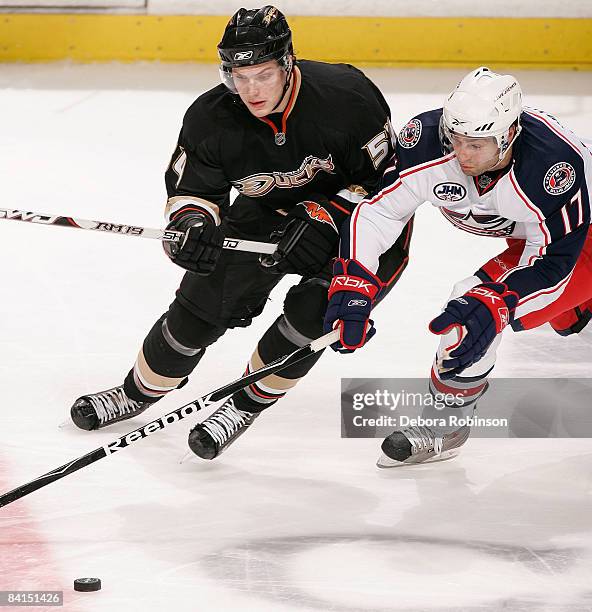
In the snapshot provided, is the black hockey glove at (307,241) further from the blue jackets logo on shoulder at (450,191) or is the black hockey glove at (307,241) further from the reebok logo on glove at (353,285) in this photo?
the blue jackets logo on shoulder at (450,191)

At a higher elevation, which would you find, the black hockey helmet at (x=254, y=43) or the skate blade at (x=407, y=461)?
the black hockey helmet at (x=254, y=43)

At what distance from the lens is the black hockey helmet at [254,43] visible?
2.65 m

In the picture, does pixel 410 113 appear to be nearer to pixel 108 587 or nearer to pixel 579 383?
pixel 579 383

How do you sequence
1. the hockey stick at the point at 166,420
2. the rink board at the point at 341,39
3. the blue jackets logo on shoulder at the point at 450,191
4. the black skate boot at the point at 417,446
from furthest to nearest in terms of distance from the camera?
the rink board at the point at 341,39
the black skate boot at the point at 417,446
the blue jackets logo on shoulder at the point at 450,191
the hockey stick at the point at 166,420

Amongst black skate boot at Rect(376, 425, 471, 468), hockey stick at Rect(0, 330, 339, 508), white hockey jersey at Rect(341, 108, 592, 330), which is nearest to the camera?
hockey stick at Rect(0, 330, 339, 508)

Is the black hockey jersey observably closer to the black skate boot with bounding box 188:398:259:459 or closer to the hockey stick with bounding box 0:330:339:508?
the hockey stick with bounding box 0:330:339:508

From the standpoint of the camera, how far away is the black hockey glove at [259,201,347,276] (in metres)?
2.84

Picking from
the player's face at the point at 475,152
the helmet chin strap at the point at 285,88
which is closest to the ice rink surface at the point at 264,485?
the player's face at the point at 475,152

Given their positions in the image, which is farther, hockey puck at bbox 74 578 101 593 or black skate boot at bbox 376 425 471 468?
black skate boot at bbox 376 425 471 468

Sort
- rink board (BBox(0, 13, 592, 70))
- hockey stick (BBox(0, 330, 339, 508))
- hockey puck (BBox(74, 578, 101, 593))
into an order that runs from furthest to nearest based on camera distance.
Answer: rink board (BBox(0, 13, 592, 70)) < hockey stick (BBox(0, 330, 339, 508)) < hockey puck (BBox(74, 578, 101, 593))

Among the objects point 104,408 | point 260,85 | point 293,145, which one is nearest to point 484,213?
point 293,145

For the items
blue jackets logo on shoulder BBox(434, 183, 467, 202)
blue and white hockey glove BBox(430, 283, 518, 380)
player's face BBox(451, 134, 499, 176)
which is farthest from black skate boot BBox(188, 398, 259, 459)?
player's face BBox(451, 134, 499, 176)

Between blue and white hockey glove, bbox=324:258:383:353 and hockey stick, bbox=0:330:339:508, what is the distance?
32mm

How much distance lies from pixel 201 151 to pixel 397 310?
1.28 m
